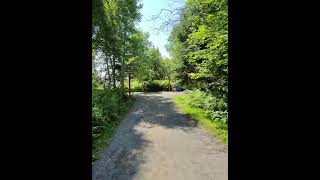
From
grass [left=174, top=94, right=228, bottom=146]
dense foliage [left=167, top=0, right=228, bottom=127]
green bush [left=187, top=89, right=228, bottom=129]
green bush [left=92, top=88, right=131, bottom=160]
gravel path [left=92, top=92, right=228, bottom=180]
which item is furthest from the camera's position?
green bush [left=187, top=89, right=228, bottom=129]

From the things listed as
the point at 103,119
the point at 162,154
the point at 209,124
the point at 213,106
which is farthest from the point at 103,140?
the point at 213,106

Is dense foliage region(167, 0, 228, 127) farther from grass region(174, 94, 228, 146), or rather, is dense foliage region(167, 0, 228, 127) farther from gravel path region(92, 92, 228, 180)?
gravel path region(92, 92, 228, 180)

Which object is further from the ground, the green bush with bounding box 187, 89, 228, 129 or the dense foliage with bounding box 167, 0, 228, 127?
the dense foliage with bounding box 167, 0, 228, 127

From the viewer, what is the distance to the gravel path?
717 cm

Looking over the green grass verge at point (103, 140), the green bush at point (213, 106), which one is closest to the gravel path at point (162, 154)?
the green grass verge at point (103, 140)

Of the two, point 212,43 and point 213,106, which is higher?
point 212,43

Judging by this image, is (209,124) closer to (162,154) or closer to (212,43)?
(212,43)

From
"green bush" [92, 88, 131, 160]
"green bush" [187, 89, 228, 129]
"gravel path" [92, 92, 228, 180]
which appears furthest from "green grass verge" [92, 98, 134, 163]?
"green bush" [187, 89, 228, 129]

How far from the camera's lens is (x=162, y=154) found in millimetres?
9047

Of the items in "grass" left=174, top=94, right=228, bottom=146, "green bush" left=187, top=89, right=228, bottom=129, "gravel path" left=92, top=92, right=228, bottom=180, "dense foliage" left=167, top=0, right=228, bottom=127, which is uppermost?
"dense foliage" left=167, top=0, right=228, bottom=127
